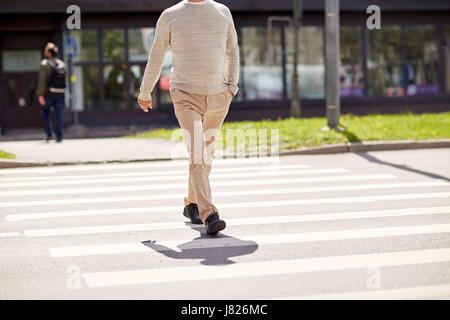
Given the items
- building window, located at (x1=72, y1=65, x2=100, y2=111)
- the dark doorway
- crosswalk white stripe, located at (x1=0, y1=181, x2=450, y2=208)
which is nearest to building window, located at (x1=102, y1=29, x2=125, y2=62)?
building window, located at (x1=72, y1=65, x2=100, y2=111)

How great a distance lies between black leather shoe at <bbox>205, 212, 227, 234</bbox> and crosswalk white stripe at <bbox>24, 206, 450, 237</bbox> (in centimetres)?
57

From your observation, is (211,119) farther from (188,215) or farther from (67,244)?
(67,244)

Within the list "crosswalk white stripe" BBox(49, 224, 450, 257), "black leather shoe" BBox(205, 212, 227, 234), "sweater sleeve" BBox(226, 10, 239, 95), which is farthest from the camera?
"sweater sleeve" BBox(226, 10, 239, 95)

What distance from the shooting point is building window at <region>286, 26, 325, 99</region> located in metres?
24.8

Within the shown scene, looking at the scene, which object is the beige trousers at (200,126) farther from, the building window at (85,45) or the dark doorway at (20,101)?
the dark doorway at (20,101)

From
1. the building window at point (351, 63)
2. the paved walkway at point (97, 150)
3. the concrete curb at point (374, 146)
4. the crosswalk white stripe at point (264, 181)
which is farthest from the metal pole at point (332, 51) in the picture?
the building window at point (351, 63)

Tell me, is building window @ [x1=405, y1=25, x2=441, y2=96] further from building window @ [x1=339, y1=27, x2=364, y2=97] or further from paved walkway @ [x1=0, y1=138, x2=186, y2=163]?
paved walkway @ [x1=0, y1=138, x2=186, y2=163]

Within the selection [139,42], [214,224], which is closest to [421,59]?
[139,42]

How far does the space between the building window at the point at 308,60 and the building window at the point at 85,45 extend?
6.20 meters

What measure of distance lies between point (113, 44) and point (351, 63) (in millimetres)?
7916

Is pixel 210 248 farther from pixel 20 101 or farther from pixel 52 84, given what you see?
pixel 20 101

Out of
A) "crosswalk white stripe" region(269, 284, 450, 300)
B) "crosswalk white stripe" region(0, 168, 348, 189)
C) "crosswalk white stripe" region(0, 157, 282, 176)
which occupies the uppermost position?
"crosswalk white stripe" region(0, 157, 282, 176)

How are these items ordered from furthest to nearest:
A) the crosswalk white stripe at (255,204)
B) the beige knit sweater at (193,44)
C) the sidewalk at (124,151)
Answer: the sidewalk at (124,151) → the crosswalk white stripe at (255,204) → the beige knit sweater at (193,44)

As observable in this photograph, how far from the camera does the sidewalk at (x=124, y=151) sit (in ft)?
40.5
